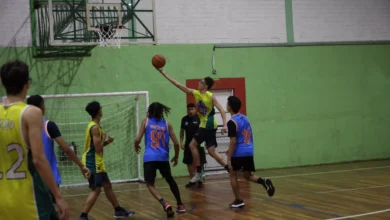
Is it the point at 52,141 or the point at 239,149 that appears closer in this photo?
the point at 52,141

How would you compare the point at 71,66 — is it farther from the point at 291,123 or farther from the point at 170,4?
the point at 291,123

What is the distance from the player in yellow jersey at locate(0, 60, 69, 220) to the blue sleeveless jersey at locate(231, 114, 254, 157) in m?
4.83

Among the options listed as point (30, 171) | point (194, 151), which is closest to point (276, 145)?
point (194, 151)

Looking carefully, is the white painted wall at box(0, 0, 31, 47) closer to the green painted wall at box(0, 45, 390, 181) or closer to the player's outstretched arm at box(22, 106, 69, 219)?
the green painted wall at box(0, 45, 390, 181)

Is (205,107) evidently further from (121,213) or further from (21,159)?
(21,159)

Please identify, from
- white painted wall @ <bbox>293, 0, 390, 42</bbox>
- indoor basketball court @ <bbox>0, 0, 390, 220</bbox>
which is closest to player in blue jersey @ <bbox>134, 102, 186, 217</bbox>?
indoor basketball court @ <bbox>0, 0, 390, 220</bbox>

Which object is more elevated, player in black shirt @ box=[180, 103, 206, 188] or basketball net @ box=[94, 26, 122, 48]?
basketball net @ box=[94, 26, 122, 48]

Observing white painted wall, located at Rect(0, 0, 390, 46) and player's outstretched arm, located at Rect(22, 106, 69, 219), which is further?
white painted wall, located at Rect(0, 0, 390, 46)

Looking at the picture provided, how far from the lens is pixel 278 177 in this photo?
1212 centimetres

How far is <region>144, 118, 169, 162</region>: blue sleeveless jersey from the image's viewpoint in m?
7.71

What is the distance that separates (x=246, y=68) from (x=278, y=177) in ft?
10.2

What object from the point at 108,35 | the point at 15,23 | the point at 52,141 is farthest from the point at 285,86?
the point at 52,141

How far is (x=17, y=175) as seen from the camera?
3.45 m

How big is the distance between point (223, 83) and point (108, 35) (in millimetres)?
3670
